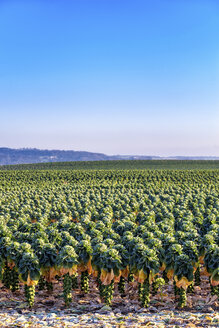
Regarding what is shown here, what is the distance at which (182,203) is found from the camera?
2302 centimetres

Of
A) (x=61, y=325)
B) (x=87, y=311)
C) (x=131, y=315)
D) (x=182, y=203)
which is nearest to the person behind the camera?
(x=61, y=325)

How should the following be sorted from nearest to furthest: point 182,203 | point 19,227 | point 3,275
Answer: point 3,275
point 19,227
point 182,203

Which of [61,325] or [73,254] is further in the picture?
[73,254]

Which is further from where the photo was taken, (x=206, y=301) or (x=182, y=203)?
(x=182, y=203)

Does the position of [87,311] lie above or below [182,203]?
below

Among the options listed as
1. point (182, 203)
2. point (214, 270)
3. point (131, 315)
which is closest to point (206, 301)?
point (214, 270)

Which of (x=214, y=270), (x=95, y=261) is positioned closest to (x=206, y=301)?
(x=214, y=270)

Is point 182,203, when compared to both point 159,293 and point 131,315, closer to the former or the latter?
point 159,293

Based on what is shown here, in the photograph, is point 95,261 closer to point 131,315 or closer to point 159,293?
point 131,315

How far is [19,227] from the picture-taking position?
15633mm

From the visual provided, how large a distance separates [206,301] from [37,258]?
20.8ft

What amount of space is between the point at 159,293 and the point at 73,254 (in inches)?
150

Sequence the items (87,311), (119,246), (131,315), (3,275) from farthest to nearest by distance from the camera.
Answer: (3,275) < (119,246) < (87,311) < (131,315)

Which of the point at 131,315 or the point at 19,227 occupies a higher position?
the point at 19,227
